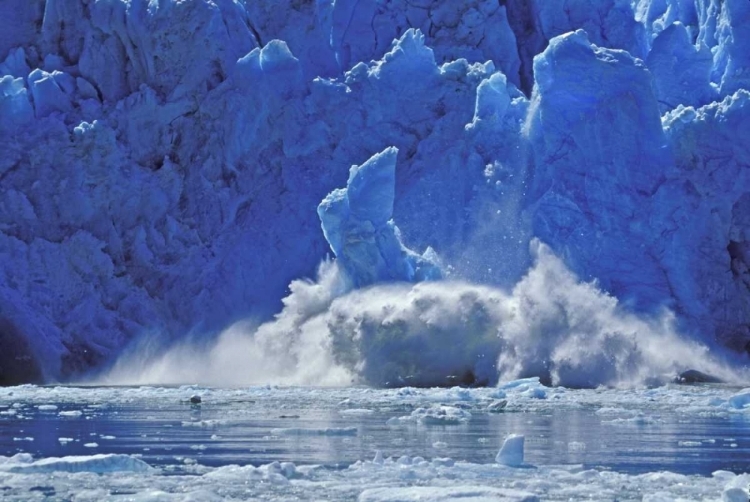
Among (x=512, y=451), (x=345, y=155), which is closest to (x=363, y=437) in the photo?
(x=512, y=451)

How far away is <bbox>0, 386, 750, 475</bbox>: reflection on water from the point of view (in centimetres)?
977

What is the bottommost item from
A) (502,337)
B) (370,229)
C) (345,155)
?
(502,337)

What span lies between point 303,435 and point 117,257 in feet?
46.4

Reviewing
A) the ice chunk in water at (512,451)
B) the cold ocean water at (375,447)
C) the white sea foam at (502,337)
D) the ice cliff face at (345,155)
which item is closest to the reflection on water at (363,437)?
the cold ocean water at (375,447)

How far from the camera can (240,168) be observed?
83.6 ft

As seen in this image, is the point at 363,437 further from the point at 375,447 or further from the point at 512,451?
the point at 512,451

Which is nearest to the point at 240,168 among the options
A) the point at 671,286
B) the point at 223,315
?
the point at 223,315

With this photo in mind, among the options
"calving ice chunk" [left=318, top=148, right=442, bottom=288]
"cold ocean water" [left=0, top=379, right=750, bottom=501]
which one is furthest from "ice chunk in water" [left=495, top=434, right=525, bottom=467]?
"calving ice chunk" [left=318, top=148, right=442, bottom=288]

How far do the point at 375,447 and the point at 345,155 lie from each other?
1510 centimetres

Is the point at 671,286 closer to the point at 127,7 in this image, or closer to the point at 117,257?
the point at 117,257

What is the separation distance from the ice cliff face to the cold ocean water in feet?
18.1

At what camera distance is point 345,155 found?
2520 centimetres

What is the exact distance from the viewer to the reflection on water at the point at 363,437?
32.1 feet

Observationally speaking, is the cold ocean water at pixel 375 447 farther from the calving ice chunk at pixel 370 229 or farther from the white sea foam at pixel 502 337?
the calving ice chunk at pixel 370 229
